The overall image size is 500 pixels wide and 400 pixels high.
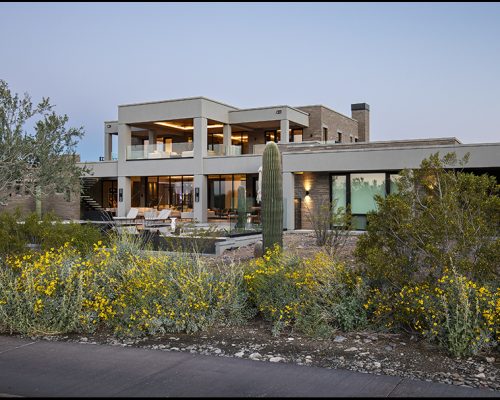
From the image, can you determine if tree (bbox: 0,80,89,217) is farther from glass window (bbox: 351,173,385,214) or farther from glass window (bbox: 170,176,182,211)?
glass window (bbox: 170,176,182,211)

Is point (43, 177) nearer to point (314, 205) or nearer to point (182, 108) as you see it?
point (314, 205)

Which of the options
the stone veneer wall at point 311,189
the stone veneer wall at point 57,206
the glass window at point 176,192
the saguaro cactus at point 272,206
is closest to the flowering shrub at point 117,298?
the saguaro cactus at point 272,206

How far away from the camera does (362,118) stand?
151 feet

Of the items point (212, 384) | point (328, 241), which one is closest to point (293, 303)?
point (212, 384)

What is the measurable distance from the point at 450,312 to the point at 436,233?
1.27 metres

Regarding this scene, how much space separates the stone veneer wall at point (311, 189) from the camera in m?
26.9

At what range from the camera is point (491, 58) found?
15977 millimetres

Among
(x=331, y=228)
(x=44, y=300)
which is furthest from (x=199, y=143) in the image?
(x=44, y=300)

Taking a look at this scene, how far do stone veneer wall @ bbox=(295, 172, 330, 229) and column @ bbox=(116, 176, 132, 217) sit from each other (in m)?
11.8

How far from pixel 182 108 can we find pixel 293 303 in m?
26.0

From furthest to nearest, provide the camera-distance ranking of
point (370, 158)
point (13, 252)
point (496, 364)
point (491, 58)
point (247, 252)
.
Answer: point (370, 158) → point (247, 252) → point (491, 58) → point (13, 252) → point (496, 364)

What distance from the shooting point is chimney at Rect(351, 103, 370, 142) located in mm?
45781

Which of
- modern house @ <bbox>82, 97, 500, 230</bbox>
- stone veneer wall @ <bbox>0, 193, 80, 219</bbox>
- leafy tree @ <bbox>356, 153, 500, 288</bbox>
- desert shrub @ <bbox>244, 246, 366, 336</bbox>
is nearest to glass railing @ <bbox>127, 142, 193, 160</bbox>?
modern house @ <bbox>82, 97, 500, 230</bbox>

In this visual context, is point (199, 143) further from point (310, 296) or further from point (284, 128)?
point (310, 296)
